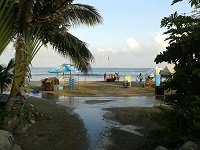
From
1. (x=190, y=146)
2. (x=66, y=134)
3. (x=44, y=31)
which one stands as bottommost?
(x=66, y=134)

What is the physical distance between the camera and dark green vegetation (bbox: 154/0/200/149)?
5840 mm

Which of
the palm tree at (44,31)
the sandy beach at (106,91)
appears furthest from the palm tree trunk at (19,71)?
the sandy beach at (106,91)

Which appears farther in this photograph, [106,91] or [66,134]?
[106,91]

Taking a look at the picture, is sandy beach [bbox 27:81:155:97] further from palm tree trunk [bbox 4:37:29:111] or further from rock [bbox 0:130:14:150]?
rock [bbox 0:130:14:150]

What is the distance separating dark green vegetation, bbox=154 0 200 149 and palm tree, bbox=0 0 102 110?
3.02 meters

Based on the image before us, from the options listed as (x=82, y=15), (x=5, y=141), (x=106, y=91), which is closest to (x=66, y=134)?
(x=5, y=141)

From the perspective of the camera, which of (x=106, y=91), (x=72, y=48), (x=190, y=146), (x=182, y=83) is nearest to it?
(x=190, y=146)

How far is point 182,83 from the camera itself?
6.66m

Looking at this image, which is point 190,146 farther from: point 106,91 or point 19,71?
point 106,91

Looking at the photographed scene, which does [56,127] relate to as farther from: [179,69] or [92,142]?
[179,69]

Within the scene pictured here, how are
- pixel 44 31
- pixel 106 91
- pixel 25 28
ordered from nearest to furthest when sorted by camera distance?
1. pixel 25 28
2. pixel 44 31
3. pixel 106 91

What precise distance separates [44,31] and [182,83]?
5555 mm

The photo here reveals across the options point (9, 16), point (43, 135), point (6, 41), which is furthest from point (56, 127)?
point (9, 16)

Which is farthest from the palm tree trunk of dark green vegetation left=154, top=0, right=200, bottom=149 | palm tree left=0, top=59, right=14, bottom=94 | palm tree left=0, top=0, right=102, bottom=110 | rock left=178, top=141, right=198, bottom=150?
rock left=178, top=141, right=198, bottom=150
